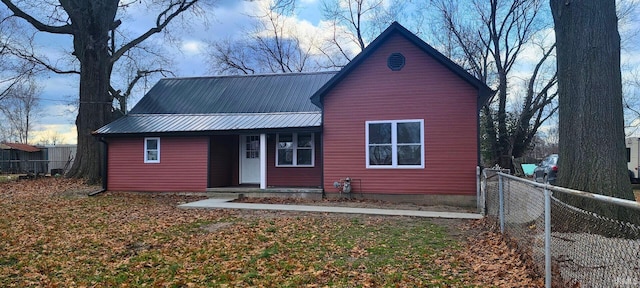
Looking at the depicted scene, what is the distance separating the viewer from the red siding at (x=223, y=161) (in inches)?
626

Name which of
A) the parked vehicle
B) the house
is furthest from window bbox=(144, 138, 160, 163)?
the parked vehicle

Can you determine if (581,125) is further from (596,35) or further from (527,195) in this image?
(527,195)

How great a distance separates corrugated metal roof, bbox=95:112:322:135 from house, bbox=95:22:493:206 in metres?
0.04

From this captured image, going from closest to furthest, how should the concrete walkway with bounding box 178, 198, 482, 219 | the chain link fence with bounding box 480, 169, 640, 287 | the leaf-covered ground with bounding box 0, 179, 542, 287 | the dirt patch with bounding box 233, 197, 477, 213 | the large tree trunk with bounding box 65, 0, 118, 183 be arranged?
the chain link fence with bounding box 480, 169, 640, 287, the leaf-covered ground with bounding box 0, 179, 542, 287, the concrete walkway with bounding box 178, 198, 482, 219, the dirt patch with bounding box 233, 197, 477, 213, the large tree trunk with bounding box 65, 0, 118, 183

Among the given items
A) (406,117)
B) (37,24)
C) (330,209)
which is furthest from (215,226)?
(37,24)

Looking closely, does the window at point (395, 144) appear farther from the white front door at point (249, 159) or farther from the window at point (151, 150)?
the window at point (151, 150)

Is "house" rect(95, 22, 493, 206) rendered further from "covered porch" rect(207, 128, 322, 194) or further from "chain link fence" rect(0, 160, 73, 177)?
"chain link fence" rect(0, 160, 73, 177)

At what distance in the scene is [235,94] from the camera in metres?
18.0

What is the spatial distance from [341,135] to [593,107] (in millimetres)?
8040

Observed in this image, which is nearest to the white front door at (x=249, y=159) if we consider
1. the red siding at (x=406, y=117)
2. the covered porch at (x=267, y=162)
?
the covered porch at (x=267, y=162)

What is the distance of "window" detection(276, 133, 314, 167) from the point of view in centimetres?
1580

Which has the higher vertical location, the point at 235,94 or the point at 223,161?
the point at 235,94

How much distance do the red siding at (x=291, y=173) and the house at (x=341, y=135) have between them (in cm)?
4

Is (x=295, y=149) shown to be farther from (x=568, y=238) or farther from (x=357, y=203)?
(x=568, y=238)
